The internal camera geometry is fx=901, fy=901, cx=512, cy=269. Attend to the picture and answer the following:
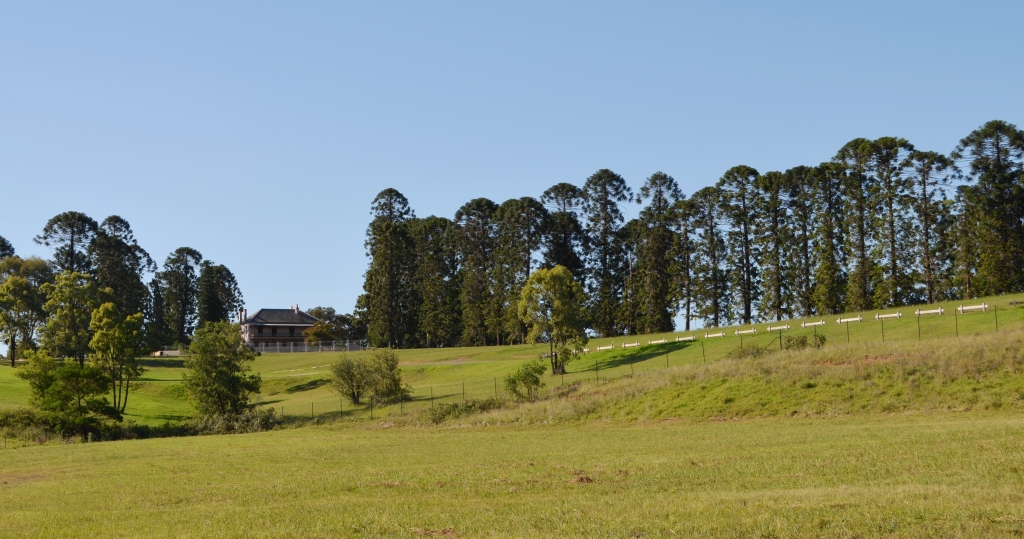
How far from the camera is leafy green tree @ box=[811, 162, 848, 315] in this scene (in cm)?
8875

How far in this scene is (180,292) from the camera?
14225cm

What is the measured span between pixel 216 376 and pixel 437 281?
62491 mm

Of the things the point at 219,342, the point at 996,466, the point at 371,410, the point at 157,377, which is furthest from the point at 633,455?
the point at 157,377

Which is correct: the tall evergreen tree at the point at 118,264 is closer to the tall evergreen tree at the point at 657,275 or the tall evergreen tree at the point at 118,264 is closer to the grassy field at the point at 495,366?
the grassy field at the point at 495,366

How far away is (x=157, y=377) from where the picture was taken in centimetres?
9256

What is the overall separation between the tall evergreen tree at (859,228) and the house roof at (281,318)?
318 feet

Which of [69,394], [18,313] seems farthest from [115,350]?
[18,313]

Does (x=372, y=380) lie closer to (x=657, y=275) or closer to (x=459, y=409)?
(x=459, y=409)

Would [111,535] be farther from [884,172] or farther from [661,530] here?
[884,172]

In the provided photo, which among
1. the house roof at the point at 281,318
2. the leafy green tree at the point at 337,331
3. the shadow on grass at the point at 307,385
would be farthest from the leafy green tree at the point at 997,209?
the house roof at the point at 281,318

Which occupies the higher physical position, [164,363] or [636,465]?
[164,363]

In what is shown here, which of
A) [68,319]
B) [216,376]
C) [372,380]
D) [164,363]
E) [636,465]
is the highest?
[68,319]

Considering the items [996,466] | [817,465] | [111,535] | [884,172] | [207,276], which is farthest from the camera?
[207,276]

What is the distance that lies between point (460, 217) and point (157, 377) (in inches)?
1814
